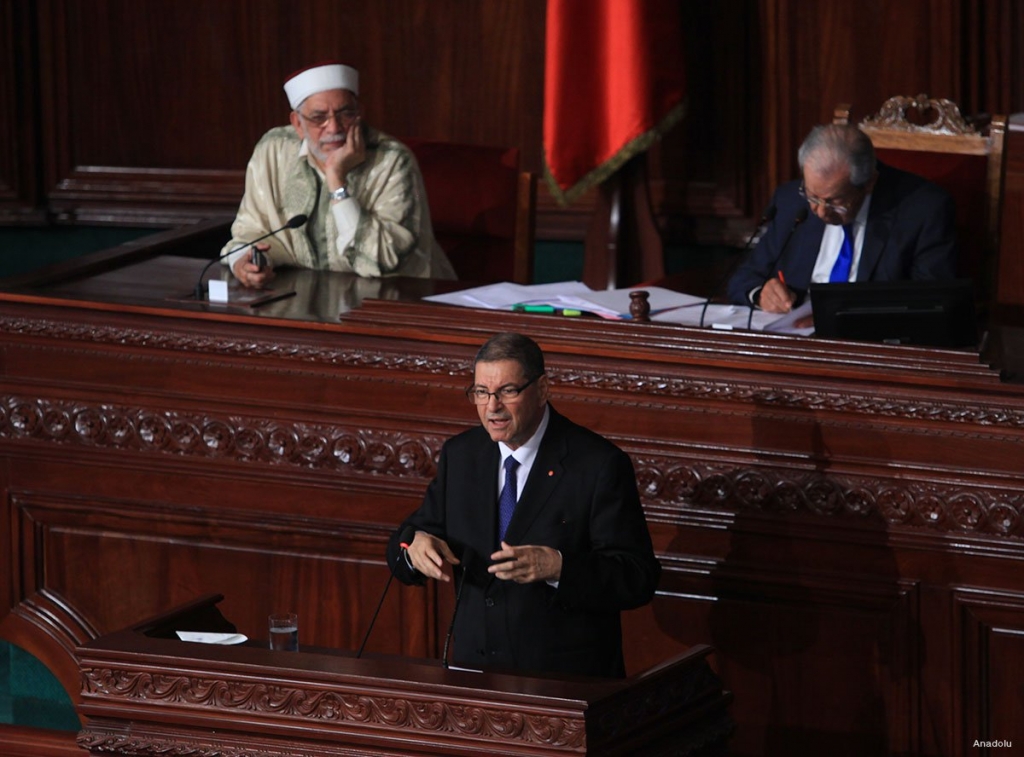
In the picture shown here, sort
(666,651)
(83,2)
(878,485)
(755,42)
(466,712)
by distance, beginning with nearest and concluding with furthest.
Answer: (466,712)
(878,485)
(666,651)
(755,42)
(83,2)

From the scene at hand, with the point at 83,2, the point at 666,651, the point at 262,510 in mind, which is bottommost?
the point at 666,651

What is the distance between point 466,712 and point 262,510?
157cm

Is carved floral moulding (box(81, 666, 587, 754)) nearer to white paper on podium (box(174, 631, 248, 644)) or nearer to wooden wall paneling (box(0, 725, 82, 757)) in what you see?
white paper on podium (box(174, 631, 248, 644))

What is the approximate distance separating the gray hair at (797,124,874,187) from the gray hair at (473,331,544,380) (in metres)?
1.41

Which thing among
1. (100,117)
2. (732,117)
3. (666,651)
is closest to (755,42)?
(732,117)

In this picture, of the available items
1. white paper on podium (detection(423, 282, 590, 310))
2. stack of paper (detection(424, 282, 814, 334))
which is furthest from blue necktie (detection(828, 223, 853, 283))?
white paper on podium (detection(423, 282, 590, 310))

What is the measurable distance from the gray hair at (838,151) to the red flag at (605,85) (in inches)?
75.9

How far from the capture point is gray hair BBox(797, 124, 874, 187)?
4359mm

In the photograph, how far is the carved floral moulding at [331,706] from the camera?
2764mm

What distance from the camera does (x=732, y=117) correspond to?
22.5 feet

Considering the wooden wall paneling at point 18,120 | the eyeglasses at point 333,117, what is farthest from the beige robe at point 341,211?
the wooden wall paneling at point 18,120

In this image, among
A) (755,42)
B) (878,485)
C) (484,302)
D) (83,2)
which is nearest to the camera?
(878,485)

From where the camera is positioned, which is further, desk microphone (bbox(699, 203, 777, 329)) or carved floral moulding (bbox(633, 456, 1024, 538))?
desk microphone (bbox(699, 203, 777, 329))

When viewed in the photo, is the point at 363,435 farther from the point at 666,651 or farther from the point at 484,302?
the point at 666,651
